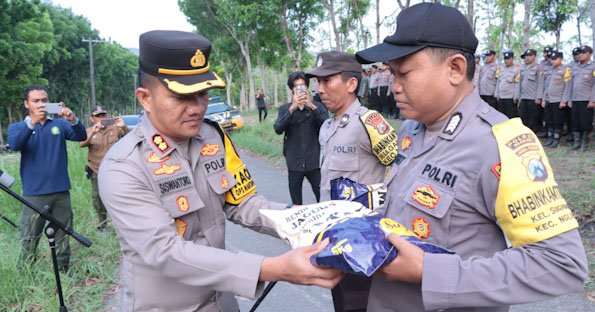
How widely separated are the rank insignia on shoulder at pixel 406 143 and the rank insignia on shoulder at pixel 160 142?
97cm

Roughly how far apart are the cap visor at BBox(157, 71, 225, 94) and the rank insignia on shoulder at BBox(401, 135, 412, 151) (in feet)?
2.67

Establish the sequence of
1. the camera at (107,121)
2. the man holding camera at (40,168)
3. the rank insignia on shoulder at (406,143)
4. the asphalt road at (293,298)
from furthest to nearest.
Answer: the camera at (107,121) → the man holding camera at (40,168) → the asphalt road at (293,298) → the rank insignia on shoulder at (406,143)

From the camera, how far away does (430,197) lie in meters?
1.41

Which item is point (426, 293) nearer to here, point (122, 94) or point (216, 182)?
point (216, 182)

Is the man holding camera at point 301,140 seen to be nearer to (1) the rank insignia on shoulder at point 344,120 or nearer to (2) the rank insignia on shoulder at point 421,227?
(1) the rank insignia on shoulder at point 344,120

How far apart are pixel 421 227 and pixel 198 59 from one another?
1.07 m

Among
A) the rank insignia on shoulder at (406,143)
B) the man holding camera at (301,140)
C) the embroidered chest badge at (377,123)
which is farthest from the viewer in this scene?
the man holding camera at (301,140)

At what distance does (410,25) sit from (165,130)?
102 cm

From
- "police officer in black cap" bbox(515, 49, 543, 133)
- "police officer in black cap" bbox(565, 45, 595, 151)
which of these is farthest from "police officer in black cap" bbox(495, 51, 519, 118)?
"police officer in black cap" bbox(565, 45, 595, 151)

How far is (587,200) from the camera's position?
5.07m

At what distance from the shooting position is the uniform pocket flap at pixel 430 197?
1.37 meters

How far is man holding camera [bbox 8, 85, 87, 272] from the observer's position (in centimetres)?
451

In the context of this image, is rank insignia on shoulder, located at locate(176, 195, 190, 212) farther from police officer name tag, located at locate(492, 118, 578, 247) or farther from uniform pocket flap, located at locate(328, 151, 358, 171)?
uniform pocket flap, located at locate(328, 151, 358, 171)

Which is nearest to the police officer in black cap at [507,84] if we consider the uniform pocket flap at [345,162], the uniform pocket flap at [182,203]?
the uniform pocket flap at [345,162]
